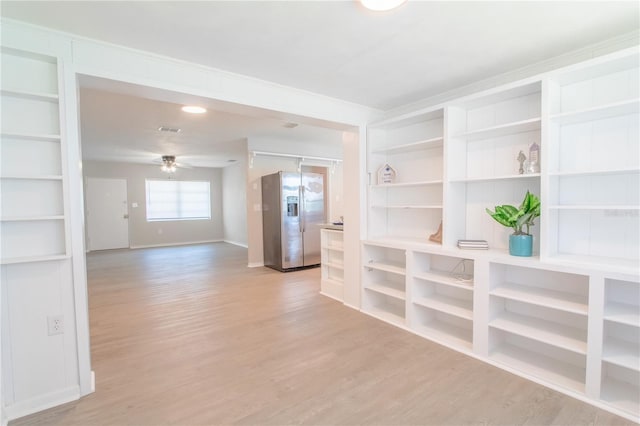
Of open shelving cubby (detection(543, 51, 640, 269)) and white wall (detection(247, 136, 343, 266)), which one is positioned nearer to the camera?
open shelving cubby (detection(543, 51, 640, 269))

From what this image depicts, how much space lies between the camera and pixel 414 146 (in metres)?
3.16

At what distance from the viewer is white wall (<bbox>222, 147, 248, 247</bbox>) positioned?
8.59 m

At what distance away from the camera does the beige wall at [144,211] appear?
8234mm

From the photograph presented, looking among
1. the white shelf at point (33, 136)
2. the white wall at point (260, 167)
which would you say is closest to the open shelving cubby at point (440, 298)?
the white shelf at point (33, 136)

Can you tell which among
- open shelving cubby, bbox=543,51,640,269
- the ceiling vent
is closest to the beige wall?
the ceiling vent

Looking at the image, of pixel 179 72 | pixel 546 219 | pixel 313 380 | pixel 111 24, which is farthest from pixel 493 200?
pixel 111 24

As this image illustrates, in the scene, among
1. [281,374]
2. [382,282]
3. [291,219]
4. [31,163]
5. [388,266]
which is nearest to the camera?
[31,163]

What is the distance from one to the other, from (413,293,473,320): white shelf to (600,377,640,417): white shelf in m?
0.88

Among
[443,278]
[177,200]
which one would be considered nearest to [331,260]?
[443,278]

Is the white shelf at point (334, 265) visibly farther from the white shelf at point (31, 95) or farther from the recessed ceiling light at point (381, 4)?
the white shelf at point (31, 95)

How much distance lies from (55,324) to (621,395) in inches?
142

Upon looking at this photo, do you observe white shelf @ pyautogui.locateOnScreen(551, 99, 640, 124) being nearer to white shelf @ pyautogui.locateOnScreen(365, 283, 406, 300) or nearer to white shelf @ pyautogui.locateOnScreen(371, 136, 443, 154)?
white shelf @ pyautogui.locateOnScreen(371, 136, 443, 154)

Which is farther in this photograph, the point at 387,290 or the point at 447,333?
the point at 387,290

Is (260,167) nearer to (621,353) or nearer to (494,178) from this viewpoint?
(494,178)
